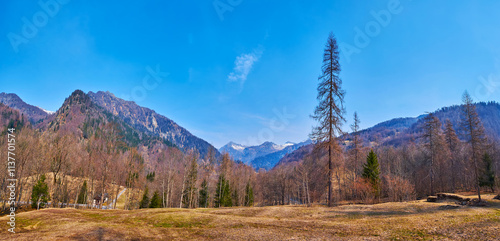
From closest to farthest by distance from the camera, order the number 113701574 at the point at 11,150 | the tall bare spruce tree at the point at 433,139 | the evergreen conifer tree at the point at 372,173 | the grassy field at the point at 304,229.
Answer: the grassy field at the point at 304,229 → the number 113701574 at the point at 11,150 → the evergreen conifer tree at the point at 372,173 → the tall bare spruce tree at the point at 433,139

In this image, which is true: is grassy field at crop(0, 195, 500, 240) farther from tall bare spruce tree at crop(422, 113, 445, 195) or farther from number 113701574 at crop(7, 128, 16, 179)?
tall bare spruce tree at crop(422, 113, 445, 195)

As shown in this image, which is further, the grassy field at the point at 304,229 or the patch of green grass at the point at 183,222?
the patch of green grass at the point at 183,222

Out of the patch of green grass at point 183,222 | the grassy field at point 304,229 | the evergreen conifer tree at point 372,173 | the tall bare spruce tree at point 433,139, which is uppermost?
the tall bare spruce tree at point 433,139

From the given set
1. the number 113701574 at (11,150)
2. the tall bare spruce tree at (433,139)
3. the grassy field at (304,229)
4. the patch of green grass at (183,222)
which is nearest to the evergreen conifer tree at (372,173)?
the tall bare spruce tree at (433,139)

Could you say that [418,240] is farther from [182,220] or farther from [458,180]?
[458,180]

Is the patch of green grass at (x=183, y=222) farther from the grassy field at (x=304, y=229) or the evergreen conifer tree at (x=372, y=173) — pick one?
the evergreen conifer tree at (x=372, y=173)

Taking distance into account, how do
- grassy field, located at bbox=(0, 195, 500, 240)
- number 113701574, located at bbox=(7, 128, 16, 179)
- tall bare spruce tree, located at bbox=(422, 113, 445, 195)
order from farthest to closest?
tall bare spruce tree, located at bbox=(422, 113, 445, 195) < number 113701574, located at bbox=(7, 128, 16, 179) < grassy field, located at bbox=(0, 195, 500, 240)

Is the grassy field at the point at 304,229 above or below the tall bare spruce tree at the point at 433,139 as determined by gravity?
below

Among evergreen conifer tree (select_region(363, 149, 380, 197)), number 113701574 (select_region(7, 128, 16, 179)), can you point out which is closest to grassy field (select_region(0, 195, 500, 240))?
number 113701574 (select_region(7, 128, 16, 179))

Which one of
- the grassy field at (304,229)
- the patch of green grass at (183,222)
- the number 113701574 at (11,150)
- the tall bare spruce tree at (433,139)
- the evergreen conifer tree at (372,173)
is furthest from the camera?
the tall bare spruce tree at (433,139)

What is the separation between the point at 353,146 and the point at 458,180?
45.7 m

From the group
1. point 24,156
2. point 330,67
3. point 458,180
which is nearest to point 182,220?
point 330,67

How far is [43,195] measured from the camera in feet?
186

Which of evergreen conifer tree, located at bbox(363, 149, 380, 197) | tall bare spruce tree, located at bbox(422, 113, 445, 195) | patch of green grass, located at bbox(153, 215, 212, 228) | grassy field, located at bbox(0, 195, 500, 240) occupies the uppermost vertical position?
tall bare spruce tree, located at bbox(422, 113, 445, 195)
